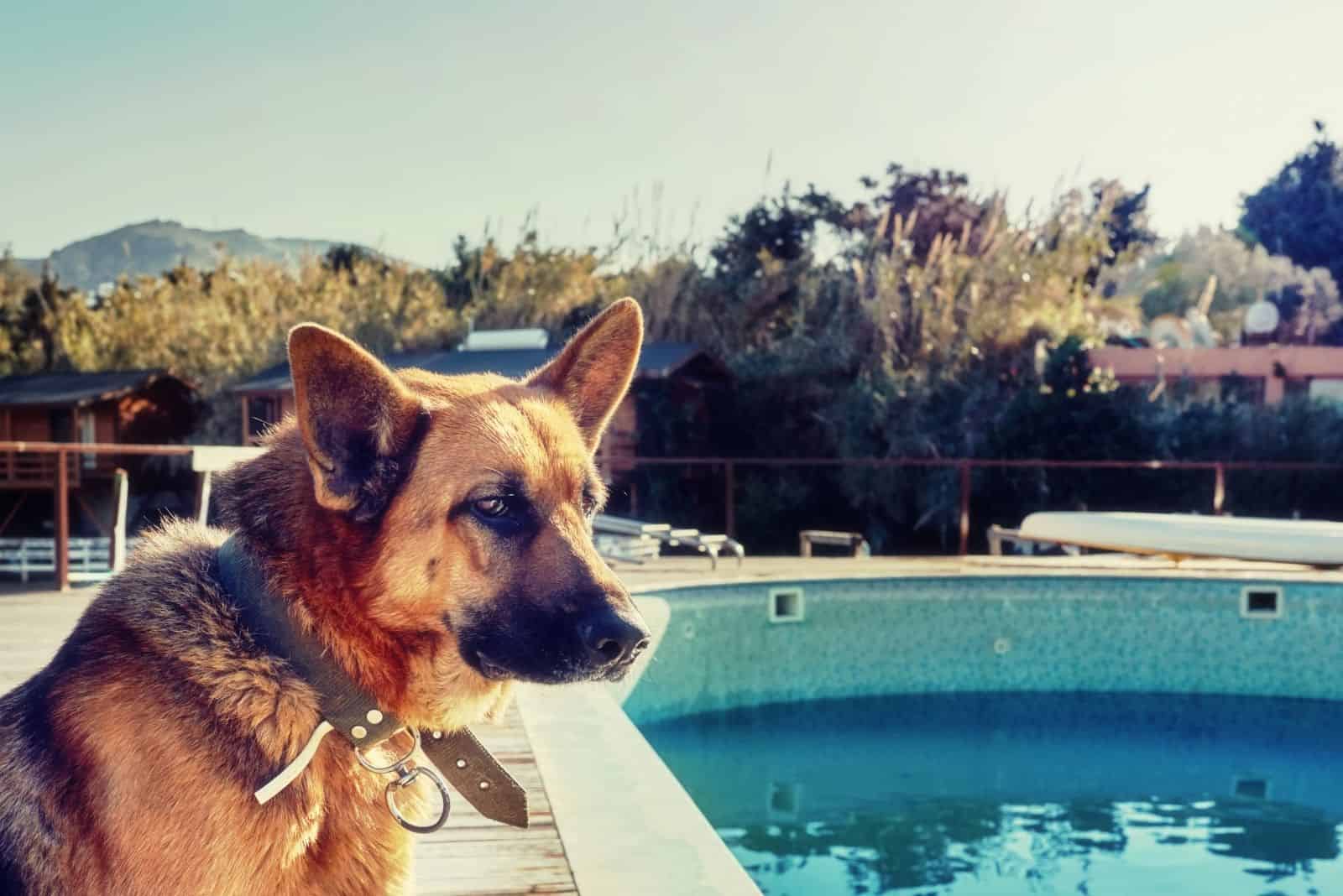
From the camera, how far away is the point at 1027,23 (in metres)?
11.5

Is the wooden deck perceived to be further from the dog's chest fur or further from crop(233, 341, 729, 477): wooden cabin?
crop(233, 341, 729, 477): wooden cabin

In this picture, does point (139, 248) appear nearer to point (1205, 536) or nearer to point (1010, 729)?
point (1205, 536)

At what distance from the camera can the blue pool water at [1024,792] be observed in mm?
5273

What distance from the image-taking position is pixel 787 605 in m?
8.02

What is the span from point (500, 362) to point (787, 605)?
8.14 metres

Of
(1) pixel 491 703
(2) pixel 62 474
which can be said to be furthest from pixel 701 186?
(1) pixel 491 703

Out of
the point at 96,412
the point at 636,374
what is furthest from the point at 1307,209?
the point at 96,412

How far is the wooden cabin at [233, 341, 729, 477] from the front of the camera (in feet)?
48.2

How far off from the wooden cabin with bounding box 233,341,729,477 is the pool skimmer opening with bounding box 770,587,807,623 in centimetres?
604

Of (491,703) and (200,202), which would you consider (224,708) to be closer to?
(491,703)

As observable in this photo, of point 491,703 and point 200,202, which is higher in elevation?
point 200,202

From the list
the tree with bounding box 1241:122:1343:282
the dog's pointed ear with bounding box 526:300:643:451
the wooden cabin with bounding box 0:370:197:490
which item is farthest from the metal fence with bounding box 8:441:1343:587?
the tree with bounding box 1241:122:1343:282

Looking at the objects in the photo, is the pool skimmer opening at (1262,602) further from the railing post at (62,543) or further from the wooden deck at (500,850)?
the railing post at (62,543)

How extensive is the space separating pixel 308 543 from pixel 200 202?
24.2 metres
